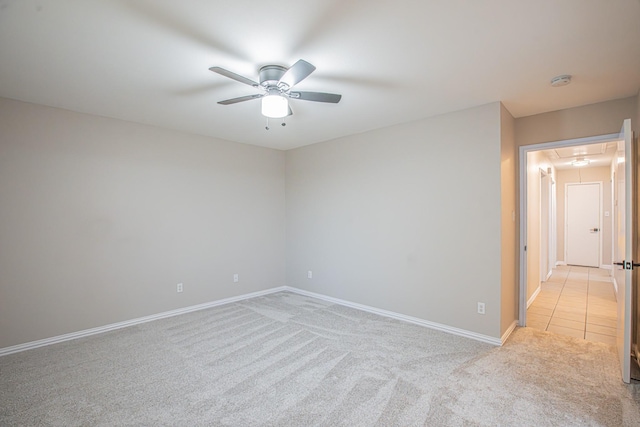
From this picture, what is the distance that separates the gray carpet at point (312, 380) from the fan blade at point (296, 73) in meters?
2.32

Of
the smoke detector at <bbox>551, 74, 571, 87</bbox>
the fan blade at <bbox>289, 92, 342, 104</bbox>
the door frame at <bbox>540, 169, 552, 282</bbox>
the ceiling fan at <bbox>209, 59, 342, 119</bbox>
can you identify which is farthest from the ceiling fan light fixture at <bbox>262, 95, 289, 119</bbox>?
the door frame at <bbox>540, 169, 552, 282</bbox>

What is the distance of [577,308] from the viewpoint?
436 cm

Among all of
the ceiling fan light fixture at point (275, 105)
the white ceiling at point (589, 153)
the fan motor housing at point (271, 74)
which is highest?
the fan motor housing at point (271, 74)

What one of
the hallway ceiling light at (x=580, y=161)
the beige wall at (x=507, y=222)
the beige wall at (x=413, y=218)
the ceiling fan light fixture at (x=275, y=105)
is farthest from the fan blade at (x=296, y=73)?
the hallway ceiling light at (x=580, y=161)

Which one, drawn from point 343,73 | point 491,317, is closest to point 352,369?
point 491,317

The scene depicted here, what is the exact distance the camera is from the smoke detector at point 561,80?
101 inches

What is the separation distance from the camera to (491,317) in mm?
3215

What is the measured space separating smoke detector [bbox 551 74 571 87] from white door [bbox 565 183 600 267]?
6582 millimetres

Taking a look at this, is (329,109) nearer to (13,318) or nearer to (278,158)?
(278,158)

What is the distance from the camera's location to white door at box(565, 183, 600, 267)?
746 cm

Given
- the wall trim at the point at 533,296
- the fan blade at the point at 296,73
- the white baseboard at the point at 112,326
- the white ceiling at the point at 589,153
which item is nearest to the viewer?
the fan blade at the point at 296,73

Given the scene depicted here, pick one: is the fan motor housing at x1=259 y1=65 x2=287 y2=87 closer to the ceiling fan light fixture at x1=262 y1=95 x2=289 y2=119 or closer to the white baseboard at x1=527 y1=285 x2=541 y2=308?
the ceiling fan light fixture at x1=262 y1=95 x2=289 y2=119

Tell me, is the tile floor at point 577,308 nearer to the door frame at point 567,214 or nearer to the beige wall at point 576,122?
the door frame at point 567,214

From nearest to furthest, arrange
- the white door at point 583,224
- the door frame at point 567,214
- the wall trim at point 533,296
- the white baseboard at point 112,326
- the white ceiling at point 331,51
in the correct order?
the white ceiling at point 331,51, the white baseboard at point 112,326, the wall trim at point 533,296, the door frame at point 567,214, the white door at point 583,224
